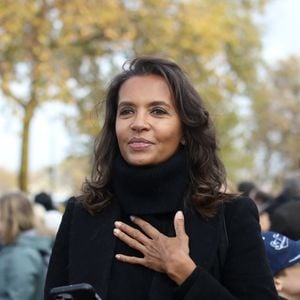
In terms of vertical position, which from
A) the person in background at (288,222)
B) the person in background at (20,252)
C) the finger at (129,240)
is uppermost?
the finger at (129,240)

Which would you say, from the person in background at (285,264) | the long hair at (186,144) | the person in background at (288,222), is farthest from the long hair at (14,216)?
the long hair at (186,144)

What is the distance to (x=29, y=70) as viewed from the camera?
14.4 meters

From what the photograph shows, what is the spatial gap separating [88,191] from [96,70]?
15909 millimetres

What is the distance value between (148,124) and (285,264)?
1.13m

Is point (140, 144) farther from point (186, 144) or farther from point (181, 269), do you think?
point (181, 269)

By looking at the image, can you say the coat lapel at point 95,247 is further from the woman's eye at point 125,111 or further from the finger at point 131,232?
the woman's eye at point 125,111

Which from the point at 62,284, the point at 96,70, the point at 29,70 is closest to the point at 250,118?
the point at 96,70

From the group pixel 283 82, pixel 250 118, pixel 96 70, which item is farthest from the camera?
pixel 283 82

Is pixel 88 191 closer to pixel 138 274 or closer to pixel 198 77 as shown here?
pixel 138 274

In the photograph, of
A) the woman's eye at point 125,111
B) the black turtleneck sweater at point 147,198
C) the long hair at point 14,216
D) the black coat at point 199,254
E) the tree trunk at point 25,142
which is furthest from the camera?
the tree trunk at point 25,142

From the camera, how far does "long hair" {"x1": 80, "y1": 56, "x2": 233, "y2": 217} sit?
8.06 feet

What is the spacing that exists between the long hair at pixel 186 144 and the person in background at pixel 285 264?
27.0 inches

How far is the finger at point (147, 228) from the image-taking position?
239 cm

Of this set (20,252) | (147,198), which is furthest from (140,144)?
(20,252)
